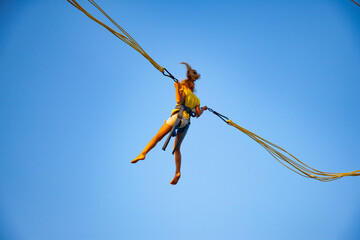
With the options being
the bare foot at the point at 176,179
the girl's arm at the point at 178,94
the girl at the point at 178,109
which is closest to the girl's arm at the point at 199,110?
Result: the girl at the point at 178,109

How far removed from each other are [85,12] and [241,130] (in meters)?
2.97

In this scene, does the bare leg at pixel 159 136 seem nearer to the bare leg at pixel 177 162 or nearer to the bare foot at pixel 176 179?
the bare leg at pixel 177 162

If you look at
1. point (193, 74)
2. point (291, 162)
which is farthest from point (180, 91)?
point (291, 162)

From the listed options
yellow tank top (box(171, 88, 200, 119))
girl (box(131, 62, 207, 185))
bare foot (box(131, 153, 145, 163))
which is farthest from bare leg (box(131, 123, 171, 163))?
yellow tank top (box(171, 88, 200, 119))

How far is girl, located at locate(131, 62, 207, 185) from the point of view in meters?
5.61

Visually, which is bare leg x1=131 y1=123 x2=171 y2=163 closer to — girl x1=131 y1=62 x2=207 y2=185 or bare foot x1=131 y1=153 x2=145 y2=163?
girl x1=131 y1=62 x2=207 y2=185

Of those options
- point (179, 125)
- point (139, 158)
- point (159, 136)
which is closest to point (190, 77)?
point (179, 125)

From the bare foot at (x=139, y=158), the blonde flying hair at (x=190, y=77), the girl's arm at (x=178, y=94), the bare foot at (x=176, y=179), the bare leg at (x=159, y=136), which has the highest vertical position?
the blonde flying hair at (x=190, y=77)

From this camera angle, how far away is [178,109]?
18.8 ft

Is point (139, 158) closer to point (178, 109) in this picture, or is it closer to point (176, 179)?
point (176, 179)

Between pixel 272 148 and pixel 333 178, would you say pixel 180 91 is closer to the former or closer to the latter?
pixel 272 148

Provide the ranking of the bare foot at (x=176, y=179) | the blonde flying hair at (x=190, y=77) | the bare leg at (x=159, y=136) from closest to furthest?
the bare leg at (x=159, y=136), the bare foot at (x=176, y=179), the blonde flying hair at (x=190, y=77)

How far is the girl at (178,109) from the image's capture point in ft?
18.4

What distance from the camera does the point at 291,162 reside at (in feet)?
19.8
